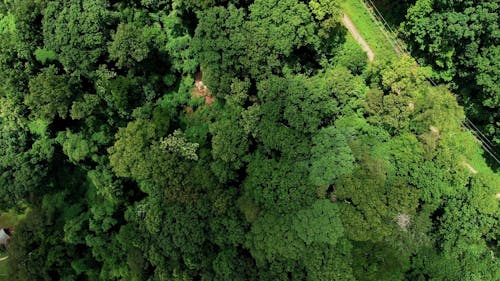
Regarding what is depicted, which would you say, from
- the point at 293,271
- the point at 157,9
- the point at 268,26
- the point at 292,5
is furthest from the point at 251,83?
the point at 293,271

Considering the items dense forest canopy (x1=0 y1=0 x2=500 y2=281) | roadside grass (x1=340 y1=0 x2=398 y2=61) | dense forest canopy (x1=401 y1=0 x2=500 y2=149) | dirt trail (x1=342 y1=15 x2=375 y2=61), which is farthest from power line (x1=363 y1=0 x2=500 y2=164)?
dirt trail (x1=342 y1=15 x2=375 y2=61)

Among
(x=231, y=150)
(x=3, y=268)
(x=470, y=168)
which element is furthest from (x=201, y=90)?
(x=3, y=268)

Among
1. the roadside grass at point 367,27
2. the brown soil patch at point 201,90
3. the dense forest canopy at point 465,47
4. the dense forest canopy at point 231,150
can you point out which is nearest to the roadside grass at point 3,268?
the dense forest canopy at point 231,150

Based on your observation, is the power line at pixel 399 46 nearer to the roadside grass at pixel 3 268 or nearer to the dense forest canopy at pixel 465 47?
the dense forest canopy at pixel 465 47

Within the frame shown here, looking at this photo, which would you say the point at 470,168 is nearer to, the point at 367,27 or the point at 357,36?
the point at 357,36

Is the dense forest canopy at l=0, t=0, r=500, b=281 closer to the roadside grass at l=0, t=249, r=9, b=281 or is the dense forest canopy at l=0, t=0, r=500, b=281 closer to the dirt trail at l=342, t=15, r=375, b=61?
the dirt trail at l=342, t=15, r=375, b=61
